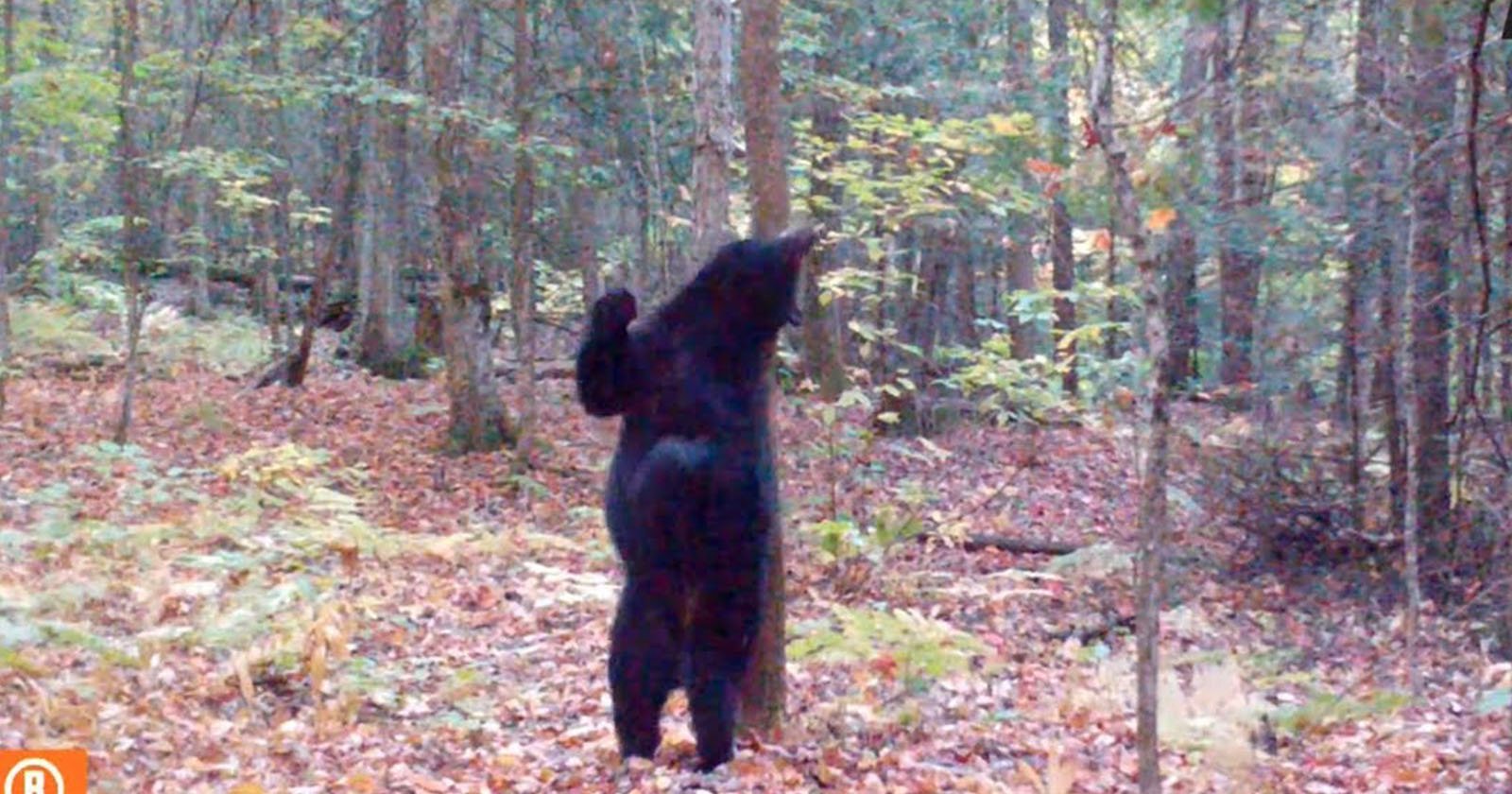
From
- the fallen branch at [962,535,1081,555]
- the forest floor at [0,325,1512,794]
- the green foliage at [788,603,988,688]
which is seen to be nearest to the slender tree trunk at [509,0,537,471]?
the forest floor at [0,325,1512,794]

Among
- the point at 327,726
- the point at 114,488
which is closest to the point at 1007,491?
the point at 114,488

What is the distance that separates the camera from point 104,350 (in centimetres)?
2025

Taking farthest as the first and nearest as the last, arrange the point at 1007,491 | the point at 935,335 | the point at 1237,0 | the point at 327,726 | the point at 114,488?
the point at 935,335, the point at 1007,491, the point at 114,488, the point at 327,726, the point at 1237,0

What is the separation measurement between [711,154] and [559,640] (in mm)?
3840

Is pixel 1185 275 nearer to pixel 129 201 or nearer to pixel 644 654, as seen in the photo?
pixel 129 201

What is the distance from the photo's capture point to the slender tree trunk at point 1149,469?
538cm

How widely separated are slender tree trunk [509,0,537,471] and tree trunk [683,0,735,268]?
280 inches

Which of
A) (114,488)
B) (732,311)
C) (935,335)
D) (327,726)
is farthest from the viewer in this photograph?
(935,335)

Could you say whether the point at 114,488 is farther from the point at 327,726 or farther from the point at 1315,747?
the point at 1315,747

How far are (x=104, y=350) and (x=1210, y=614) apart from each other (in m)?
15.7

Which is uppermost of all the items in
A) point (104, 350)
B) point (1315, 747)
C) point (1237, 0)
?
point (1237, 0)

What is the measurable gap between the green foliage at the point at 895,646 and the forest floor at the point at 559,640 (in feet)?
0.08

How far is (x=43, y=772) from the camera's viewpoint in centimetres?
545

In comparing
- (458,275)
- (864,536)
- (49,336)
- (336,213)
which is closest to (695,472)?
(864,536)
